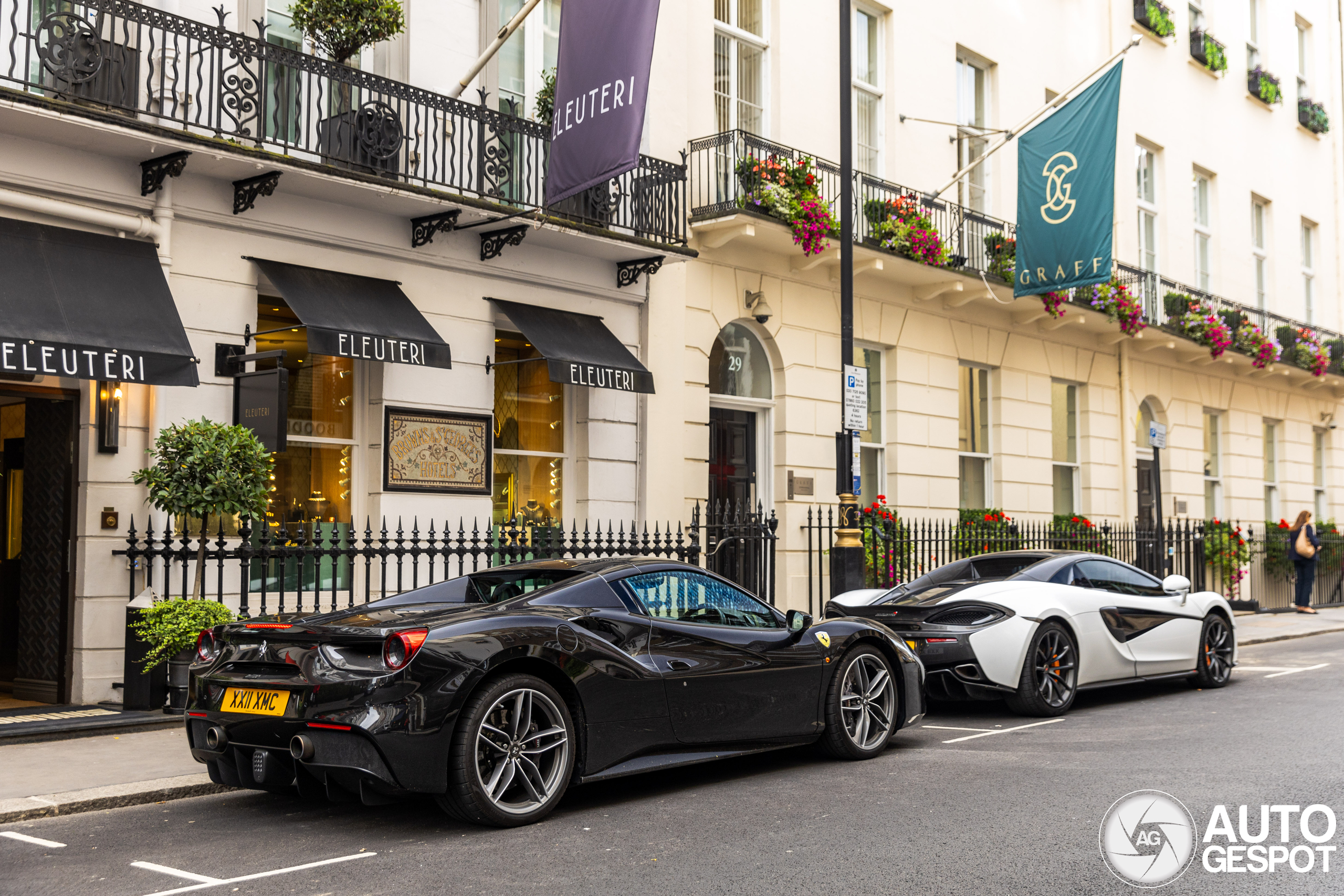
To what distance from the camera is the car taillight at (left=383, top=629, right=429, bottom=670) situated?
18.9 ft

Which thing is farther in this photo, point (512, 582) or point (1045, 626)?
point (1045, 626)

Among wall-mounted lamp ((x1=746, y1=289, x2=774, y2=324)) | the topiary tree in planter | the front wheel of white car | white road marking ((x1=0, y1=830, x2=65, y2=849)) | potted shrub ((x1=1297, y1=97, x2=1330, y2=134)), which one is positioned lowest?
white road marking ((x1=0, y1=830, x2=65, y2=849))

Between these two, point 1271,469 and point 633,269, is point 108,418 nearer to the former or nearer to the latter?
point 633,269

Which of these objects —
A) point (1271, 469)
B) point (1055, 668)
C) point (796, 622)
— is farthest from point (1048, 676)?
point (1271, 469)

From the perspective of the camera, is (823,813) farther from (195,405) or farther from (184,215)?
(184,215)

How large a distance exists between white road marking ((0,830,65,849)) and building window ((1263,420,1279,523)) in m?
28.0

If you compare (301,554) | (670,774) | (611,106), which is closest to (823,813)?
(670,774)

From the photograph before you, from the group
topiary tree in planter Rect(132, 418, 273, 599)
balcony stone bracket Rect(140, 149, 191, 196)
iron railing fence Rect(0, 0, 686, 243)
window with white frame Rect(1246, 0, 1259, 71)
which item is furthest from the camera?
window with white frame Rect(1246, 0, 1259, 71)

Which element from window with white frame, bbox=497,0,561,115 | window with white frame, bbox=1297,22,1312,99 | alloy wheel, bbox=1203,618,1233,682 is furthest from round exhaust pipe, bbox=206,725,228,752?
window with white frame, bbox=1297,22,1312,99

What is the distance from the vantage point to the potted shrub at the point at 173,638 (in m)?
9.29

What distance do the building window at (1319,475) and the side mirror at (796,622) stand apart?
26.7 m

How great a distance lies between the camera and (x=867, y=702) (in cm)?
810

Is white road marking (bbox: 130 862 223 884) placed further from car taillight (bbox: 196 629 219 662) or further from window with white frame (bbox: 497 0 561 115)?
window with white frame (bbox: 497 0 561 115)

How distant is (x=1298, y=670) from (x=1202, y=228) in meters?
15.2
